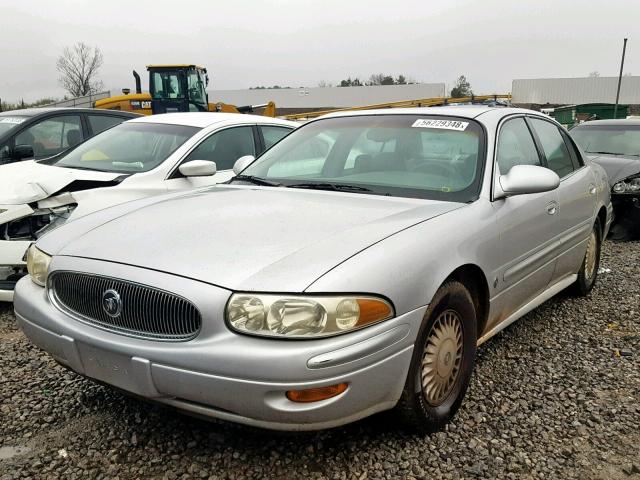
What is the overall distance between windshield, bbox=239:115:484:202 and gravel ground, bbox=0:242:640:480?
1138 millimetres

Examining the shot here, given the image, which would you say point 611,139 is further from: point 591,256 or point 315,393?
point 315,393

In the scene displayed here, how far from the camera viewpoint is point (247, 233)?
2455 millimetres

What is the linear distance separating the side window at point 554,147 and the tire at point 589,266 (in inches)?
27.6

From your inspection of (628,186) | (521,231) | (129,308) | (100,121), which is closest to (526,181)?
(521,231)

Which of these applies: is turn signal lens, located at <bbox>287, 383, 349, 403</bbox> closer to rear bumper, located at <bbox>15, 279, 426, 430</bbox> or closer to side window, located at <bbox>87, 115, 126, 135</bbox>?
rear bumper, located at <bbox>15, 279, 426, 430</bbox>

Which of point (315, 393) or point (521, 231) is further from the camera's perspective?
point (521, 231)

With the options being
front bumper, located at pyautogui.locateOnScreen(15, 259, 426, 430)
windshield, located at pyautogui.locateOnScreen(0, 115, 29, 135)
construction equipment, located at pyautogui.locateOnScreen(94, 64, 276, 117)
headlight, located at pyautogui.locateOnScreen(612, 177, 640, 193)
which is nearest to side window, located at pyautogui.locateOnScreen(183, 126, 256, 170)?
windshield, located at pyautogui.locateOnScreen(0, 115, 29, 135)

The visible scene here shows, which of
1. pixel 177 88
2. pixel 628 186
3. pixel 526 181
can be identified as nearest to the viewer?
pixel 526 181

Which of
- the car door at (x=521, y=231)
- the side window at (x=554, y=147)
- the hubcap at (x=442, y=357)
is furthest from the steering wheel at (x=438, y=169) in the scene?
the side window at (x=554, y=147)

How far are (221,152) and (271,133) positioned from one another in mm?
778

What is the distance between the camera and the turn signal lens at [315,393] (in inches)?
79.0

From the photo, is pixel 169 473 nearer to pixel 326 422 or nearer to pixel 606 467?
pixel 326 422

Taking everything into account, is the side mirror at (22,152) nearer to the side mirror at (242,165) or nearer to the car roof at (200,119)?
the car roof at (200,119)

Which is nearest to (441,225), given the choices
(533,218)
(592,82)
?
(533,218)
